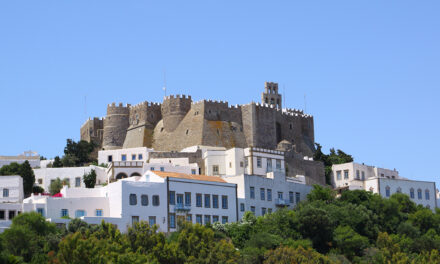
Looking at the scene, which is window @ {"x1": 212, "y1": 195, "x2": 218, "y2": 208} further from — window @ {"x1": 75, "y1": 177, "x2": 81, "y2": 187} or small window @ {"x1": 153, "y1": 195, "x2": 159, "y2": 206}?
window @ {"x1": 75, "y1": 177, "x2": 81, "y2": 187}

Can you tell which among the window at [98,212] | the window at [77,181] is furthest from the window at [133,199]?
the window at [77,181]

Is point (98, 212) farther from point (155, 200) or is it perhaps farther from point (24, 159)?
point (24, 159)

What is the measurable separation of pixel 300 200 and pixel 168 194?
15.3m

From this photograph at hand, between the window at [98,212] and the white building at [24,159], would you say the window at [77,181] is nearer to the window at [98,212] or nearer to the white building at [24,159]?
the white building at [24,159]

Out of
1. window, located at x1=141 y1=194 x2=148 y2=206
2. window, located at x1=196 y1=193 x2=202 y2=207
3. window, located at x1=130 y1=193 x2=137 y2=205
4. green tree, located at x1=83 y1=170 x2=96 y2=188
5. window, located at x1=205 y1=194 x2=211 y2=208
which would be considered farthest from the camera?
green tree, located at x1=83 y1=170 x2=96 y2=188

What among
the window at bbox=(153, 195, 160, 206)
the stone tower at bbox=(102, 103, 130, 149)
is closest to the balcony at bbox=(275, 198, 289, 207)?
the window at bbox=(153, 195, 160, 206)

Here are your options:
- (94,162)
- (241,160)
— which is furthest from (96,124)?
(241,160)

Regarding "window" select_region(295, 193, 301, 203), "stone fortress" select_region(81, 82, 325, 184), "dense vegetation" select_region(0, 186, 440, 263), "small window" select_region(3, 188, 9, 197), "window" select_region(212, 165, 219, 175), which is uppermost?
"stone fortress" select_region(81, 82, 325, 184)

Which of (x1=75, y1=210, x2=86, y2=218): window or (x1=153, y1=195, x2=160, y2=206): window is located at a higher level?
(x1=153, y1=195, x2=160, y2=206): window

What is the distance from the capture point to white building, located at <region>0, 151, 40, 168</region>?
92.0 metres

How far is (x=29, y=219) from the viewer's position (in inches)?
2376

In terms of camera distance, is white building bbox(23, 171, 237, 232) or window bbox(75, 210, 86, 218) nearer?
white building bbox(23, 171, 237, 232)

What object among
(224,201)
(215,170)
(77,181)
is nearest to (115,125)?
(77,181)

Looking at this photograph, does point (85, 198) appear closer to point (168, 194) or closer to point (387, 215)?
point (168, 194)
